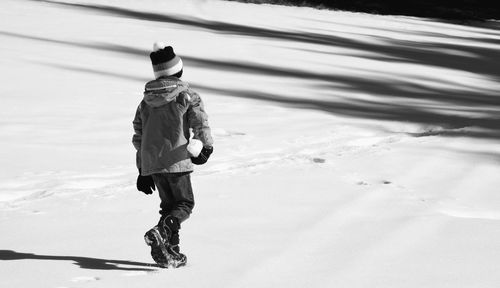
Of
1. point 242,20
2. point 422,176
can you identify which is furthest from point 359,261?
point 242,20

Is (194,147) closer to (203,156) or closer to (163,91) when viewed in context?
(203,156)

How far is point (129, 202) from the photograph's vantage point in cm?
606

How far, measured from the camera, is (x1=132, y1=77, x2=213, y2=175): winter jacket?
14.6 ft

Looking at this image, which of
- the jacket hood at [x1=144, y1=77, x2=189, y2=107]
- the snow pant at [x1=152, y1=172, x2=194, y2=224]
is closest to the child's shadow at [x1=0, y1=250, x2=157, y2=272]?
the snow pant at [x1=152, y1=172, x2=194, y2=224]

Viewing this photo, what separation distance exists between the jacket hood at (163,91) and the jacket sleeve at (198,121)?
69mm

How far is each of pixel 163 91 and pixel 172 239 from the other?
71cm

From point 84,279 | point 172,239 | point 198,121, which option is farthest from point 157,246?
point 198,121

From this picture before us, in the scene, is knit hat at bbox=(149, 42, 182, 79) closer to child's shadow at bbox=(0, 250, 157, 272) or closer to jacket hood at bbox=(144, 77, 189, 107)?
jacket hood at bbox=(144, 77, 189, 107)

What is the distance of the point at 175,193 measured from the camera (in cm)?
451

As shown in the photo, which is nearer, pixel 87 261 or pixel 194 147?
pixel 194 147

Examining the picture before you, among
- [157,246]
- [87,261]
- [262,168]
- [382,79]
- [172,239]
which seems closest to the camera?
[157,246]

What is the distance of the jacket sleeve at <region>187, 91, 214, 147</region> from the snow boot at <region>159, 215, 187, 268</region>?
1.33ft

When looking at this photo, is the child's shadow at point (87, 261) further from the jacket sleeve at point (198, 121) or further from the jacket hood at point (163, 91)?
the jacket hood at point (163, 91)

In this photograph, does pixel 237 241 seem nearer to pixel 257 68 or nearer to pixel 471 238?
pixel 471 238
